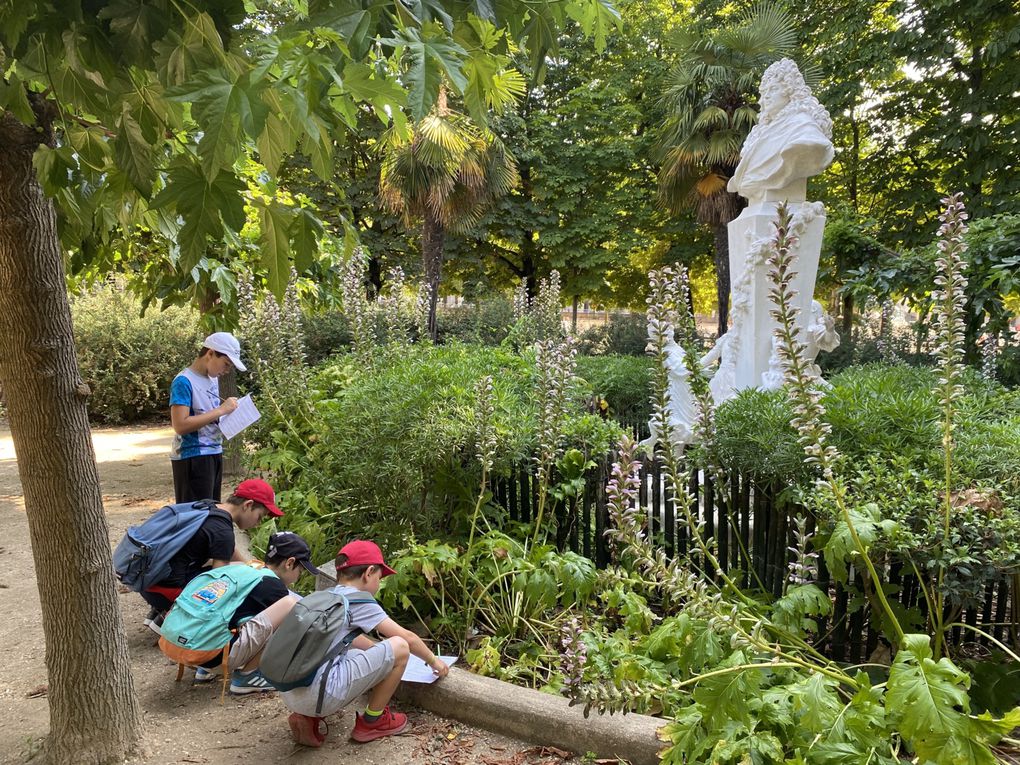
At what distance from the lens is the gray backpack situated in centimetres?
308

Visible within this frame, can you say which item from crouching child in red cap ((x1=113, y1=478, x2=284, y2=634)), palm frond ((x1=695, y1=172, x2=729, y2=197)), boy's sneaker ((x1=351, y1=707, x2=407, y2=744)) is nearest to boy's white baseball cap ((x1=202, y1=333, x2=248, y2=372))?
crouching child in red cap ((x1=113, y1=478, x2=284, y2=634))

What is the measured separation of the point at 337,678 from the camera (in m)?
3.18

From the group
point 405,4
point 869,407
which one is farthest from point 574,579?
point 405,4

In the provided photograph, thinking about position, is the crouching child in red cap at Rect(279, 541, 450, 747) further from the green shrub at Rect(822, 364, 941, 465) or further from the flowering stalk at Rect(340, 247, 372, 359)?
the flowering stalk at Rect(340, 247, 372, 359)

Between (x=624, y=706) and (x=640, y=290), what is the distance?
22.9 meters

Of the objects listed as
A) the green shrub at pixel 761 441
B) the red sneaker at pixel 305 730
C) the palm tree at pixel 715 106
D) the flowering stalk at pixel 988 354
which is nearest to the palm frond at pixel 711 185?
the palm tree at pixel 715 106

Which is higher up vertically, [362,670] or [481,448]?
[481,448]

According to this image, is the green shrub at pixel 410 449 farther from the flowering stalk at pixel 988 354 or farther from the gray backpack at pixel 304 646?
the flowering stalk at pixel 988 354

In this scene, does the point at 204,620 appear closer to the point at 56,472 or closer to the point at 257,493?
the point at 257,493

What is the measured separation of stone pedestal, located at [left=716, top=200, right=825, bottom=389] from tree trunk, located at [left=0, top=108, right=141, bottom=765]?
19.0ft

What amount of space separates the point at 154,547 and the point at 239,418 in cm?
126

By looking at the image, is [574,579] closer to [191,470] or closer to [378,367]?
[191,470]

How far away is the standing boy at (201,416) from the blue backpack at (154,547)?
3.60 feet

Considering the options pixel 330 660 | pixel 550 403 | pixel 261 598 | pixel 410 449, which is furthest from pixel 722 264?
pixel 330 660
